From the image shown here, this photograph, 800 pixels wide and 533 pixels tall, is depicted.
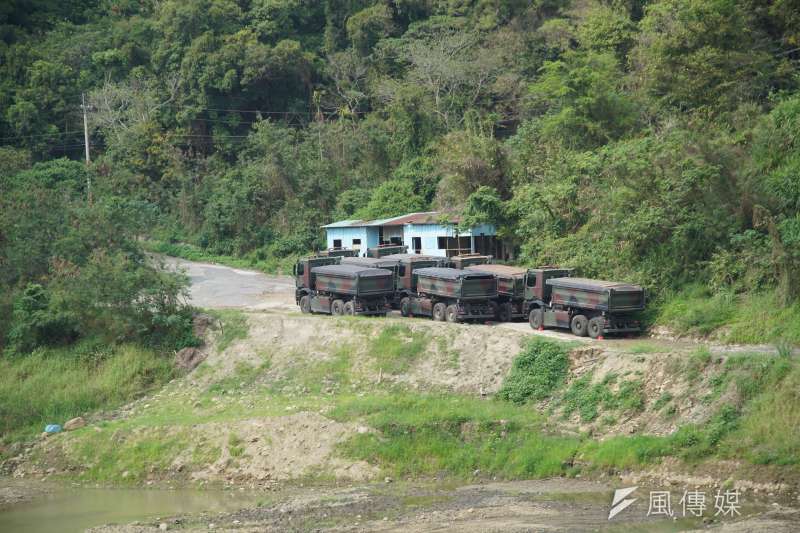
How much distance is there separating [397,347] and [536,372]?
5.19 metres

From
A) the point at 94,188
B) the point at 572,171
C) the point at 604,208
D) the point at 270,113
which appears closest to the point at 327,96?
the point at 270,113

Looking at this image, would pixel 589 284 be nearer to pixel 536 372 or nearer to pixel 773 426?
pixel 536 372

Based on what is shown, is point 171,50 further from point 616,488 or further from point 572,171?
point 616,488

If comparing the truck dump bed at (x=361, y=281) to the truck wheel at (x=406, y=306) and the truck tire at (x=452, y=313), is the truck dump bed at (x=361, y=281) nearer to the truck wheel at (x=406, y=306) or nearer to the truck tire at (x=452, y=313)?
the truck wheel at (x=406, y=306)

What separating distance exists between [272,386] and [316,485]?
691 centimetres

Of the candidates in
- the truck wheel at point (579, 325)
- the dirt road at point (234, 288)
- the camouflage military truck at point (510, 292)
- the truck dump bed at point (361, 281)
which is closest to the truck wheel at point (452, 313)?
the camouflage military truck at point (510, 292)

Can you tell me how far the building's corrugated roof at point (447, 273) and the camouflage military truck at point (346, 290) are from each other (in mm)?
1291

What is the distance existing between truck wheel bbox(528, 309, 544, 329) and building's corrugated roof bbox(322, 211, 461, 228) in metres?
11.6

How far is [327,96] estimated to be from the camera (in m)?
65.2

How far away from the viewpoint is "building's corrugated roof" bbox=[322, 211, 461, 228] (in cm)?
4288

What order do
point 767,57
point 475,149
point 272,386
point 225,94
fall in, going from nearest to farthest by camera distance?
point 272,386 < point 767,57 < point 475,149 < point 225,94

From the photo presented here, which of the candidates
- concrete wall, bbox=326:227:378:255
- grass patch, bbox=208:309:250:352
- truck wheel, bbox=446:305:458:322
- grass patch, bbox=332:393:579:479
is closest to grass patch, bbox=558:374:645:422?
grass patch, bbox=332:393:579:479

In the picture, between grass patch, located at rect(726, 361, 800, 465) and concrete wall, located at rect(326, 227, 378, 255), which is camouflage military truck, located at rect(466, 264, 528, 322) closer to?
grass patch, located at rect(726, 361, 800, 465)

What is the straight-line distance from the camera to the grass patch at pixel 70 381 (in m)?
30.5
